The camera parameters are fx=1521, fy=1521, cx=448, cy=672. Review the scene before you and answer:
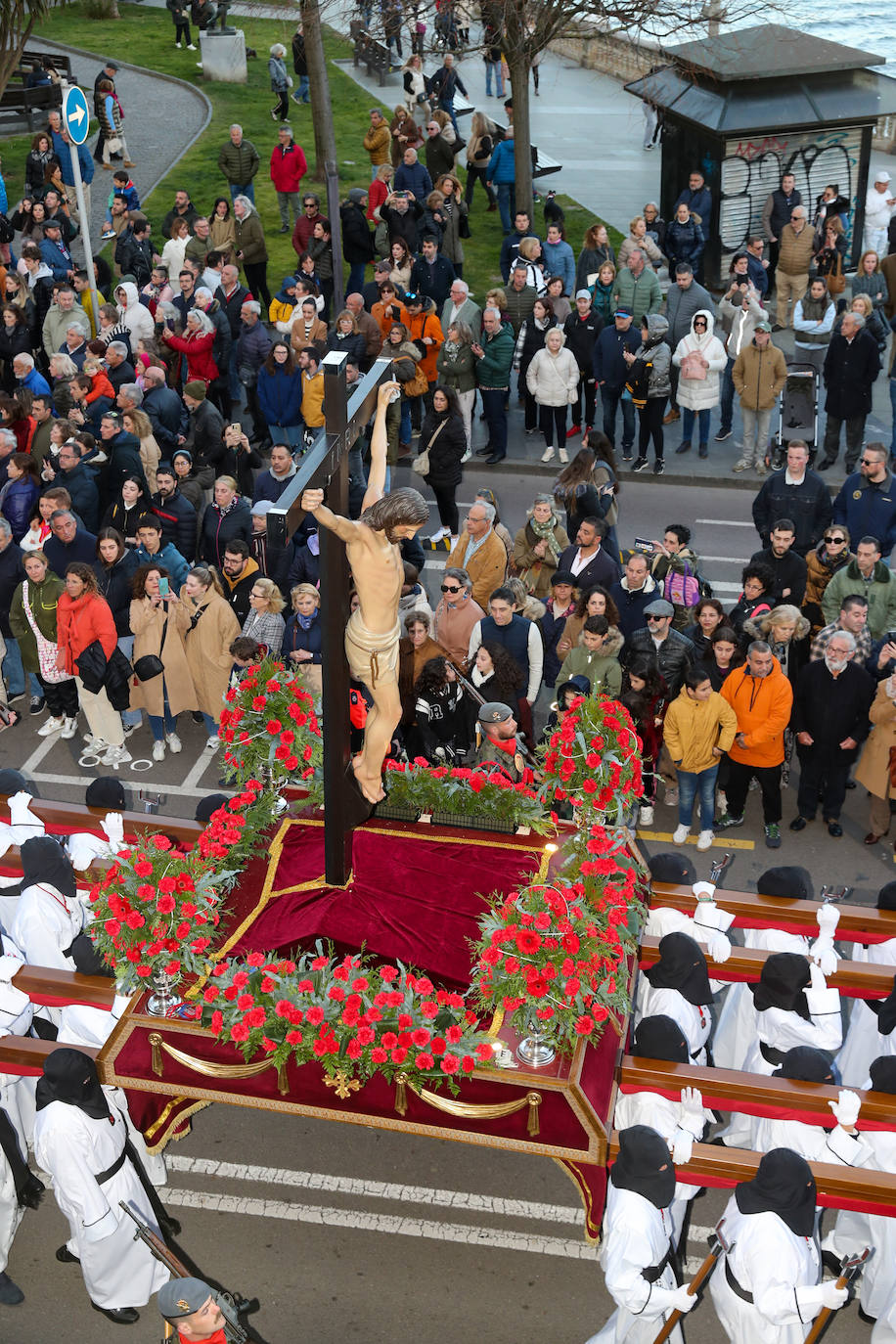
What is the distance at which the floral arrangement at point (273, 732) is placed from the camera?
944 cm

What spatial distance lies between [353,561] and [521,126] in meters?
15.8

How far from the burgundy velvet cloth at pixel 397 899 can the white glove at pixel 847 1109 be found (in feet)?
6.66

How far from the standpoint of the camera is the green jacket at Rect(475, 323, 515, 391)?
16344 mm

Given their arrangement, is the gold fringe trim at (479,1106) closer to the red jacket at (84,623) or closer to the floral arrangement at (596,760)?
the floral arrangement at (596,760)

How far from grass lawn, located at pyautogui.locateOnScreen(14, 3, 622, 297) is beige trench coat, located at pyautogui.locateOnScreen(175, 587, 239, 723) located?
35.8 ft

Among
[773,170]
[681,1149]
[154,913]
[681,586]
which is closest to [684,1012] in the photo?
[681,1149]

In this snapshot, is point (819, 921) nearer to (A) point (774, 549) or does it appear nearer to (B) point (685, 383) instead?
(A) point (774, 549)

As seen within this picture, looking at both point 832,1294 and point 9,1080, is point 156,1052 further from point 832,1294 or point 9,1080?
point 832,1294

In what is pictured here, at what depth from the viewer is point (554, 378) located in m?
16.4

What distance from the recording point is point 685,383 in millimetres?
16547

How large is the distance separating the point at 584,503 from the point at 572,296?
7046 mm

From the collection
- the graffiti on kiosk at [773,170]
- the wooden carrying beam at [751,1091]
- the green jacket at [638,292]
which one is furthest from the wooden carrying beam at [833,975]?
the graffiti on kiosk at [773,170]

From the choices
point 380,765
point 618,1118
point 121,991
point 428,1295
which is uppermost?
point 380,765

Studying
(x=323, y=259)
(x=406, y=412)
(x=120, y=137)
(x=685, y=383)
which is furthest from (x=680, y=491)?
(x=120, y=137)
